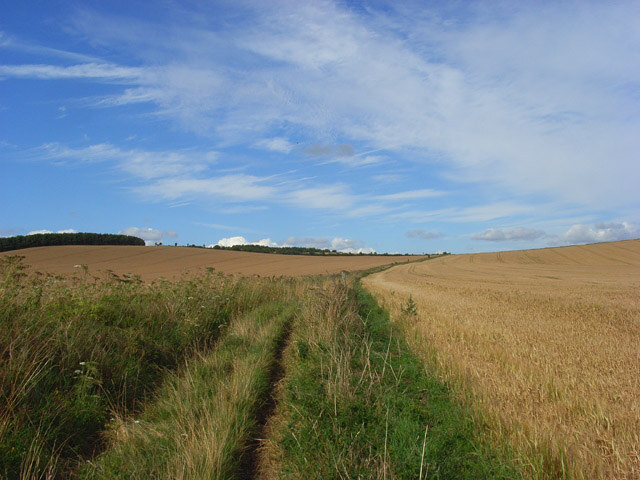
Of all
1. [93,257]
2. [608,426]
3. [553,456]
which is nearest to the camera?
[553,456]

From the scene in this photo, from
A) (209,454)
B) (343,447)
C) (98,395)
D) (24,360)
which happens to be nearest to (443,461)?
(343,447)

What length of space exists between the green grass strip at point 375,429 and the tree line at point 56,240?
6804 cm

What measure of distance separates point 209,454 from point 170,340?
4.55 metres

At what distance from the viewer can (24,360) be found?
4977 mm

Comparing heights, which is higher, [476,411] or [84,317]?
[84,317]

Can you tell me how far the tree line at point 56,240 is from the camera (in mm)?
59156

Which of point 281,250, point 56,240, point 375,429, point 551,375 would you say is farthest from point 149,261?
point 551,375

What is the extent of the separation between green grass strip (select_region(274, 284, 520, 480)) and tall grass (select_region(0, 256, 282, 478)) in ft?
7.59

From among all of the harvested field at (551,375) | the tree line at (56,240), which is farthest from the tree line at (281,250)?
the harvested field at (551,375)

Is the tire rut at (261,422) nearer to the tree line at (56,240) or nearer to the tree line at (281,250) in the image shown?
the tree line at (56,240)

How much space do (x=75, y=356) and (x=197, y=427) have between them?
2572 mm

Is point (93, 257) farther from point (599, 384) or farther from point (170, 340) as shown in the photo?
point (599, 384)

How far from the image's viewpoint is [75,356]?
18.8ft

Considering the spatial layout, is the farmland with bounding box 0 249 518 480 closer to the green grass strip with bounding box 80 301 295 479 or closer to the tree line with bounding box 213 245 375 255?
the green grass strip with bounding box 80 301 295 479
